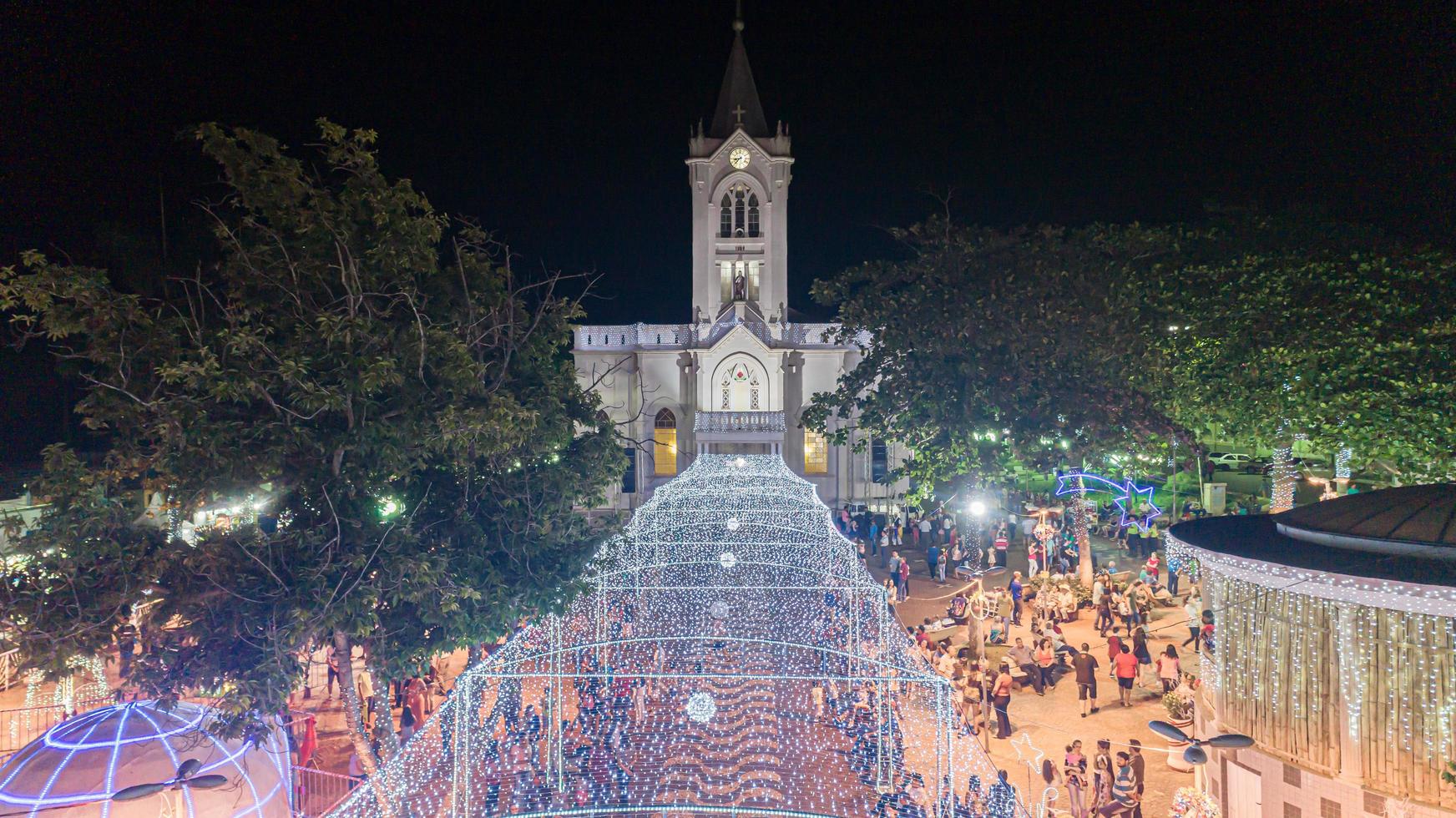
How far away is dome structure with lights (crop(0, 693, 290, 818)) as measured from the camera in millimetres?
8031

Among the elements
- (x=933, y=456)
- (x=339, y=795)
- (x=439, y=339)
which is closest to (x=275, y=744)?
(x=339, y=795)

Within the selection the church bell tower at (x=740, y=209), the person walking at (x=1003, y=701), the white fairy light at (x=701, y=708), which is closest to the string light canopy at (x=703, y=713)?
the white fairy light at (x=701, y=708)

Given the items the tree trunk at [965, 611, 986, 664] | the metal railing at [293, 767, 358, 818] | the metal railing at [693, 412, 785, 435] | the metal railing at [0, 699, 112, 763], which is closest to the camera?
the metal railing at [293, 767, 358, 818]

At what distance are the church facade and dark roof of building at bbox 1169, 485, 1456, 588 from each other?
2247 cm

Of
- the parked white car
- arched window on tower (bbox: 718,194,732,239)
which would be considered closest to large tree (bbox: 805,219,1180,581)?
arched window on tower (bbox: 718,194,732,239)

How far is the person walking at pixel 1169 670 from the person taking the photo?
13330 mm

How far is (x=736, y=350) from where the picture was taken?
35062 mm

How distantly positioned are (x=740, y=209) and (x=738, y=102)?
4.52m

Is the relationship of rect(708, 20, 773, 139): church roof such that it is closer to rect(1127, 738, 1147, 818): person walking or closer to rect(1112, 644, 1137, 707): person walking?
rect(1112, 644, 1137, 707): person walking

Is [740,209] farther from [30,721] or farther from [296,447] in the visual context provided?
[296,447]

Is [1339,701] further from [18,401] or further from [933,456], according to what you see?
[18,401]

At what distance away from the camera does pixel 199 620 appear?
794 centimetres

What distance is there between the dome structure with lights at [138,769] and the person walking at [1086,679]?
10601 mm

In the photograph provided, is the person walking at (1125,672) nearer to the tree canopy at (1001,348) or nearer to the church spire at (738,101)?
the tree canopy at (1001,348)
